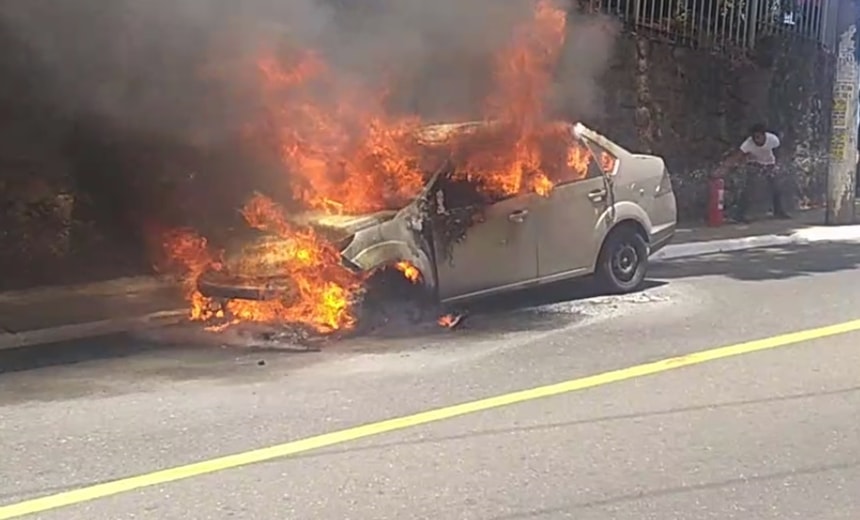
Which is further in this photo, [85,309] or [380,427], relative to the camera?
[85,309]

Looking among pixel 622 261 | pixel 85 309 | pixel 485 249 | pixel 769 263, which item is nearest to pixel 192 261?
pixel 85 309

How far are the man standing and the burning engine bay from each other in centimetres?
667

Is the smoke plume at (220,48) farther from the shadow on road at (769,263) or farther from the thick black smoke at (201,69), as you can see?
the shadow on road at (769,263)

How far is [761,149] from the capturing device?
1541 centimetres

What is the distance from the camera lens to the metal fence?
48.4ft

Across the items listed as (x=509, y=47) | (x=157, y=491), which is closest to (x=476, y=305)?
(x=509, y=47)

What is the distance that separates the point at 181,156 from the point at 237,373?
371cm

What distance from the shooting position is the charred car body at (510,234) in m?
7.71

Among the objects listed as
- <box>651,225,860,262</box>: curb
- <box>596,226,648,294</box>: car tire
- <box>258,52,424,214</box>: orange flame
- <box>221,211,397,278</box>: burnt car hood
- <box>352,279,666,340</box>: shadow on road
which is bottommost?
<box>651,225,860,262</box>: curb

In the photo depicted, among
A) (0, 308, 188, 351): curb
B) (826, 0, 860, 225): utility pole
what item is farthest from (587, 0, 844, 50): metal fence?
(0, 308, 188, 351): curb

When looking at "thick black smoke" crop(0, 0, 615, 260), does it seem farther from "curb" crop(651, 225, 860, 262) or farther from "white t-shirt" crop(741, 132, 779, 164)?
"white t-shirt" crop(741, 132, 779, 164)

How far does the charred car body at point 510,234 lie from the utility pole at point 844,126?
6.13m

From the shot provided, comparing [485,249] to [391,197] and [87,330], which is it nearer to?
[391,197]

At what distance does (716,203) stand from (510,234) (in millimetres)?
6917
